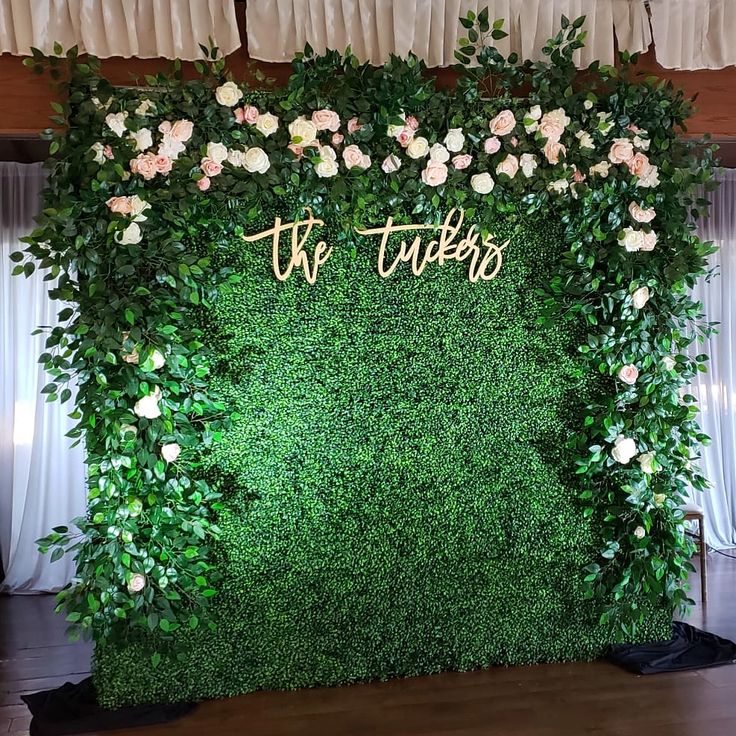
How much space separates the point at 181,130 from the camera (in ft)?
8.87

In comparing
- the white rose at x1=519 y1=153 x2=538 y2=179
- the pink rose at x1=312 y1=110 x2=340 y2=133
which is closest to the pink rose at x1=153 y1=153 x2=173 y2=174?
the pink rose at x1=312 y1=110 x2=340 y2=133

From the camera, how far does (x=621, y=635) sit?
318 cm

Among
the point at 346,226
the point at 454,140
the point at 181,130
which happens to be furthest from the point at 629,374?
the point at 181,130

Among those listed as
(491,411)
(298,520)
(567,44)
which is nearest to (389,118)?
(567,44)

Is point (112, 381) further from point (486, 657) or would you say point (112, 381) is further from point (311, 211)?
point (486, 657)

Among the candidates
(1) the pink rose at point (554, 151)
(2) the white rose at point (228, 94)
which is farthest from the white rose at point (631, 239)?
(2) the white rose at point (228, 94)

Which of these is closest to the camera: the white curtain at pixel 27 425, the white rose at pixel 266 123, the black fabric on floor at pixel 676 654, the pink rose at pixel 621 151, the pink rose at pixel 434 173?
the white rose at pixel 266 123

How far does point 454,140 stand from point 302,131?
0.61m

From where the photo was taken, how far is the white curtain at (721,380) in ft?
16.3

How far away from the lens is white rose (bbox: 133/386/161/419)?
2.66 metres

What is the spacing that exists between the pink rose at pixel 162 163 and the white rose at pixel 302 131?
1.58 ft

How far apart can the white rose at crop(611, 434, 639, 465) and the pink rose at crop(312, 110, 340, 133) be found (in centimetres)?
176

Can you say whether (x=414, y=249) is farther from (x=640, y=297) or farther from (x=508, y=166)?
(x=640, y=297)

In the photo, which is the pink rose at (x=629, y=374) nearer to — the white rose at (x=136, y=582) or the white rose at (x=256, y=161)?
the white rose at (x=256, y=161)
